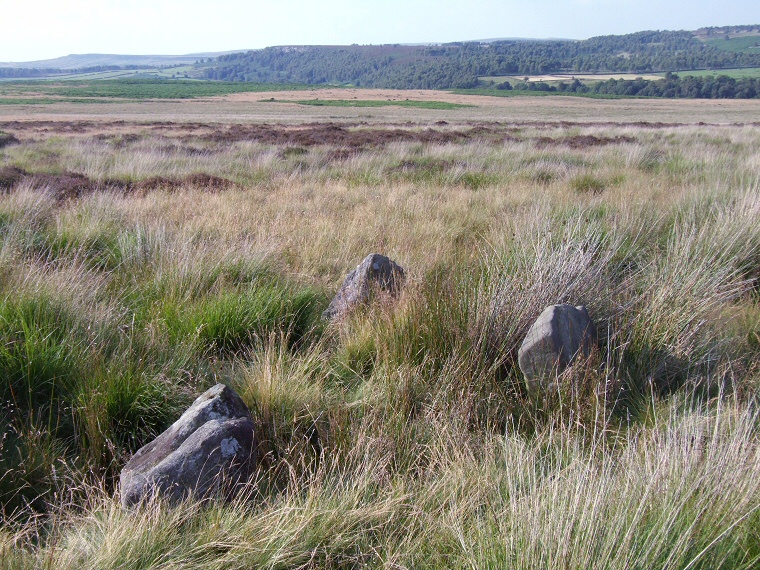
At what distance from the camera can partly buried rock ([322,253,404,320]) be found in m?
3.85

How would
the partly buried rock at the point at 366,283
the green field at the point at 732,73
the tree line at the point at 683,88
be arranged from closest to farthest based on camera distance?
the partly buried rock at the point at 366,283
the tree line at the point at 683,88
the green field at the point at 732,73

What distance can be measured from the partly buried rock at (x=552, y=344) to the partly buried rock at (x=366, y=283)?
1.12 m

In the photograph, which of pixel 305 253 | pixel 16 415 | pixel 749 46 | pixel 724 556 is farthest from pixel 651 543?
pixel 749 46

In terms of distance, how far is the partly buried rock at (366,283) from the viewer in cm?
385

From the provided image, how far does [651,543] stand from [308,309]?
9.39ft

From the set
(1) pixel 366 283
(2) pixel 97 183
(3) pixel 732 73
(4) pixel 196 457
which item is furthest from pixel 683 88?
(4) pixel 196 457

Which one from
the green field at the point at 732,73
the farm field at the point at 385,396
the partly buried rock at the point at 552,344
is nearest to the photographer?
the farm field at the point at 385,396

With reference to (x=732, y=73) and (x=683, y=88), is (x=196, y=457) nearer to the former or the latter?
(x=683, y=88)

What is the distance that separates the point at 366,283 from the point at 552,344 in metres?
1.47

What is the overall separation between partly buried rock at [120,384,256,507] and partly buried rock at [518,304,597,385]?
4.76 ft

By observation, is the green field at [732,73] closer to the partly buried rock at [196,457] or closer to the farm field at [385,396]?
the farm field at [385,396]

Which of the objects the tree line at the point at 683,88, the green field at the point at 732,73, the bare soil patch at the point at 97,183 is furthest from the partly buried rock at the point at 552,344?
the green field at the point at 732,73

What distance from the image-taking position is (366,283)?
3934 mm

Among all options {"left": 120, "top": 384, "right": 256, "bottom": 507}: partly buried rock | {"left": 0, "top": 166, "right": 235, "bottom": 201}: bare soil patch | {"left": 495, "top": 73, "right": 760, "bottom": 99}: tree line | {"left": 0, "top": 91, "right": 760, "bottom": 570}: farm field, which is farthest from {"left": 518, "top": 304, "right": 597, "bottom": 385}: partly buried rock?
{"left": 495, "top": 73, "right": 760, "bottom": 99}: tree line
